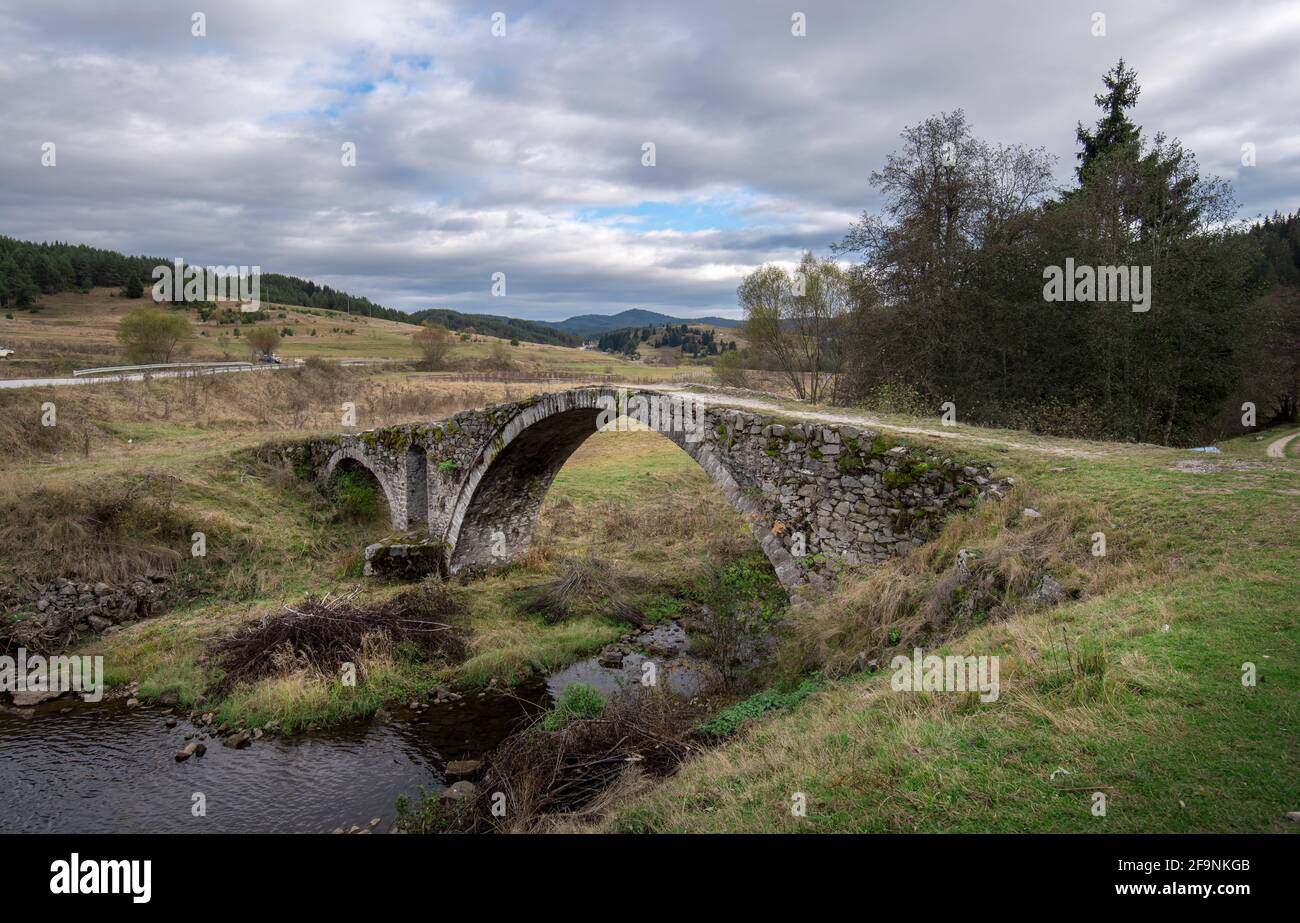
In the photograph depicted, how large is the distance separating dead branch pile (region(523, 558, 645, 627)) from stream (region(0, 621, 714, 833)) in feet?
9.36

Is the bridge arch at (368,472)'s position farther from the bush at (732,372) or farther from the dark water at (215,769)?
the bush at (732,372)

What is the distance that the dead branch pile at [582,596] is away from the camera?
601 inches

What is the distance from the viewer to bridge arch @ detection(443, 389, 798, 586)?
477 inches

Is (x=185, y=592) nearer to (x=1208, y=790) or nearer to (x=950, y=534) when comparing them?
(x=950, y=534)

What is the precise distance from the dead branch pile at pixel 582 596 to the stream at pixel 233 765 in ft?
9.36

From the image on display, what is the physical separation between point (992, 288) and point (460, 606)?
16.8 meters

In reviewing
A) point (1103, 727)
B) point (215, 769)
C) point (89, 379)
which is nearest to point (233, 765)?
point (215, 769)

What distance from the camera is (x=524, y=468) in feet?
56.6

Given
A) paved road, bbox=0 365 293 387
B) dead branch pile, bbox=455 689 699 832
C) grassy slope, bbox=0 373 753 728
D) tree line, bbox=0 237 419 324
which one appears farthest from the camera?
tree line, bbox=0 237 419 324

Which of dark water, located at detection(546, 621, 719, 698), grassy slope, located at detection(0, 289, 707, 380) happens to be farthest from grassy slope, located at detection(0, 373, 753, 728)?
grassy slope, located at detection(0, 289, 707, 380)

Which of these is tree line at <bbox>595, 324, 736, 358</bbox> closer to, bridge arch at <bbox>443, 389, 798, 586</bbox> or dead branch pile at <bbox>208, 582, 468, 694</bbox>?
bridge arch at <bbox>443, 389, 798, 586</bbox>

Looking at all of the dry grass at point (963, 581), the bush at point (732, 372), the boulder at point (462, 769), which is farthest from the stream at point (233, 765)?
the bush at point (732, 372)
